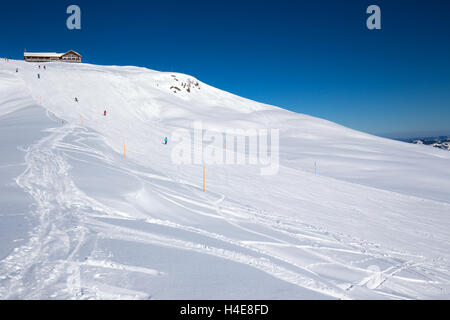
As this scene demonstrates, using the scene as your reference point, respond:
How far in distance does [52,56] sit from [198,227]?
301ft

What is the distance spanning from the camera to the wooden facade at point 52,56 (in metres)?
73.1

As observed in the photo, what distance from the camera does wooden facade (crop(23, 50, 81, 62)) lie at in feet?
240

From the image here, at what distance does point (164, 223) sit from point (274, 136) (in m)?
→ 30.6

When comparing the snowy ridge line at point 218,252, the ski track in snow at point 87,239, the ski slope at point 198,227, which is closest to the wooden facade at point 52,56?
the ski slope at point 198,227

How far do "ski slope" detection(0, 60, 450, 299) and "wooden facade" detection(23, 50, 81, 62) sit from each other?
7081 cm

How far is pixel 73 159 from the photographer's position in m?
11.5

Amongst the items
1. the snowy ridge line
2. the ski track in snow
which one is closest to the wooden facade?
the ski track in snow

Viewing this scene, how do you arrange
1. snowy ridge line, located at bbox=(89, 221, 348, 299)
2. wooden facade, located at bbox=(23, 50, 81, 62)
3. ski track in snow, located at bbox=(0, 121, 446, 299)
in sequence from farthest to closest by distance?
wooden facade, located at bbox=(23, 50, 81, 62), snowy ridge line, located at bbox=(89, 221, 348, 299), ski track in snow, located at bbox=(0, 121, 446, 299)

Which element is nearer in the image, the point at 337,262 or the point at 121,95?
the point at 337,262

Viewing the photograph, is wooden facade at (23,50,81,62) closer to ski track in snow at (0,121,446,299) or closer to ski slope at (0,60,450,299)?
ski slope at (0,60,450,299)
